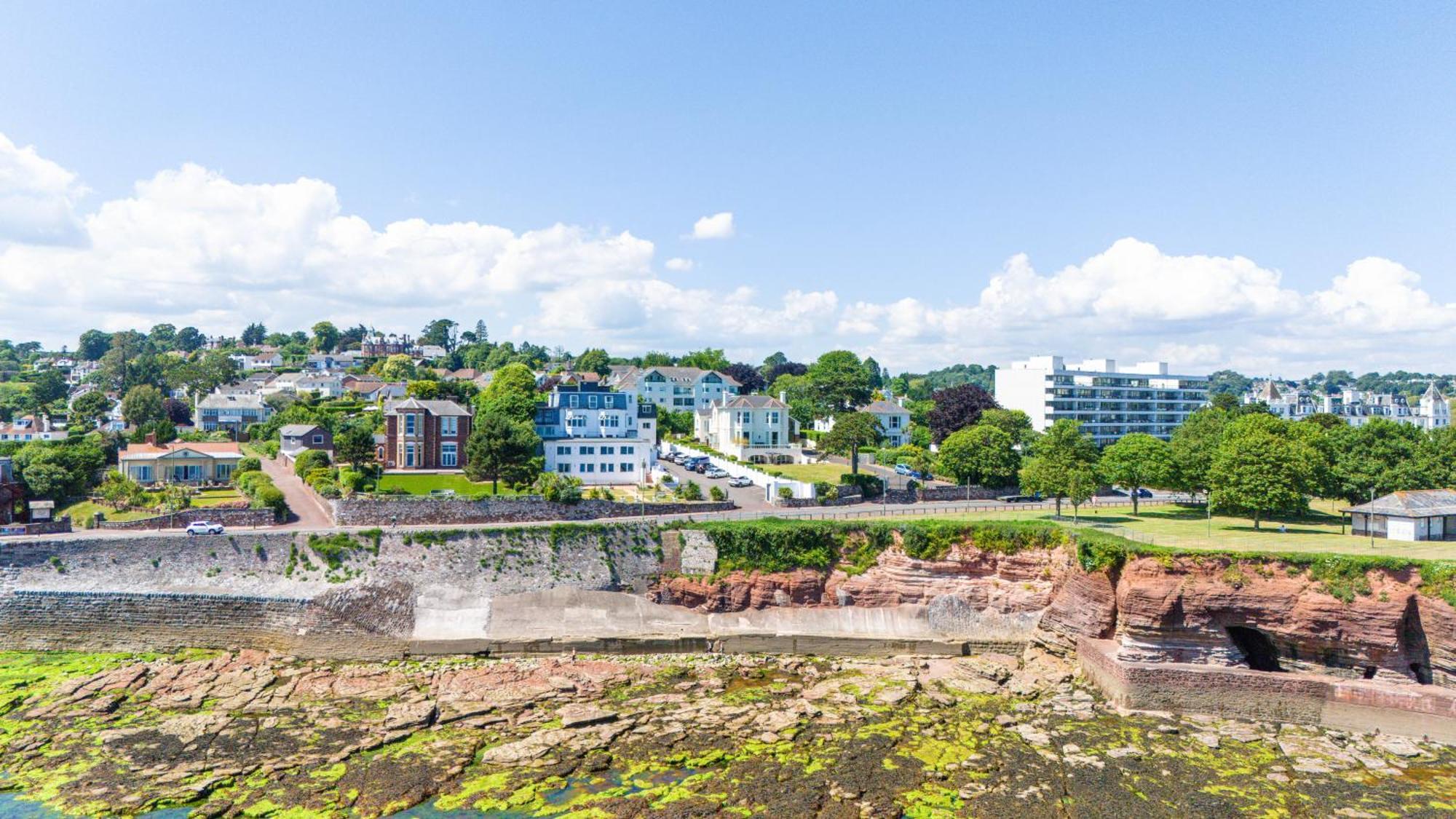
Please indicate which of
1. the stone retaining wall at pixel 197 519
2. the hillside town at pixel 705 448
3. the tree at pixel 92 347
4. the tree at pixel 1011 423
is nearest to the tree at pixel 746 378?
the hillside town at pixel 705 448

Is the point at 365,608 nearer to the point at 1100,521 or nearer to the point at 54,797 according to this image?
the point at 54,797

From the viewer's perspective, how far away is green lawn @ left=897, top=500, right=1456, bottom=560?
38281 millimetres

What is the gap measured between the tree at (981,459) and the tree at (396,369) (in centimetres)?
9526

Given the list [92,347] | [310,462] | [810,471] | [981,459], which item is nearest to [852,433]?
[810,471]

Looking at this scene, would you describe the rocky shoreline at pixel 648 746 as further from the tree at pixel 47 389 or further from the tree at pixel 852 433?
the tree at pixel 47 389

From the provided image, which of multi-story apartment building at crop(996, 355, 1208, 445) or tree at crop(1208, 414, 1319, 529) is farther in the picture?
multi-story apartment building at crop(996, 355, 1208, 445)

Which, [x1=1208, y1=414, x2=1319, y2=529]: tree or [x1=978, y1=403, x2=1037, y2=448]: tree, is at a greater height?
[x1=978, y1=403, x2=1037, y2=448]: tree

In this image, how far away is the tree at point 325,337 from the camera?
187000 mm

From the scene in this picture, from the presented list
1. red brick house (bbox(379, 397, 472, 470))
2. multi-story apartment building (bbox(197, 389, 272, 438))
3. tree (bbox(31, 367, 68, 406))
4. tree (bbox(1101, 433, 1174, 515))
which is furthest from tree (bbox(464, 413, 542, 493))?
tree (bbox(31, 367, 68, 406))

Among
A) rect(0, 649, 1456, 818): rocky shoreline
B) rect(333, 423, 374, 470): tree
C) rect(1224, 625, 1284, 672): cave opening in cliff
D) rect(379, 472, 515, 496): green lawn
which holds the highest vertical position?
rect(333, 423, 374, 470): tree

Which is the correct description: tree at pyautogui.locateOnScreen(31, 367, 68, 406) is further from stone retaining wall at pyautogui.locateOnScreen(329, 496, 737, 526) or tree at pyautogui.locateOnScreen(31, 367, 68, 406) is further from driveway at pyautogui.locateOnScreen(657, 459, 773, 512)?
stone retaining wall at pyautogui.locateOnScreen(329, 496, 737, 526)

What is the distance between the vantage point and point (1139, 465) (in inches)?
2160

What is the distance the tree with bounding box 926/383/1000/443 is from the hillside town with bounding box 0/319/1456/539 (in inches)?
8.3

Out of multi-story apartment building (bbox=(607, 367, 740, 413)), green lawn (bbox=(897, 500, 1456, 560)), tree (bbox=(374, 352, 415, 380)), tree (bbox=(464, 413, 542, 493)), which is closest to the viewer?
green lawn (bbox=(897, 500, 1456, 560))
